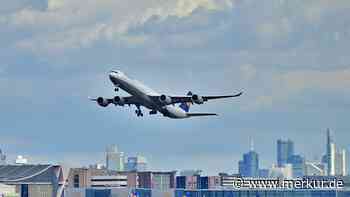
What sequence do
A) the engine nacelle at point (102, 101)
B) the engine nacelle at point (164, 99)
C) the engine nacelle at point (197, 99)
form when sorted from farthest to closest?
the engine nacelle at point (164, 99) < the engine nacelle at point (102, 101) < the engine nacelle at point (197, 99)

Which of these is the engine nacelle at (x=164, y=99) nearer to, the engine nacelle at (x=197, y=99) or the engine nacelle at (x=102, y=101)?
the engine nacelle at (x=197, y=99)

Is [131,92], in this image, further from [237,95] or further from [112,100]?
[237,95]

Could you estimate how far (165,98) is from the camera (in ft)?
625

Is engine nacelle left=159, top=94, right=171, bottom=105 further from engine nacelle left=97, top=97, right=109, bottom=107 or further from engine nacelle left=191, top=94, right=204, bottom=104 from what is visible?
engine nacelle left=97, top=97, right=109, bottom=107

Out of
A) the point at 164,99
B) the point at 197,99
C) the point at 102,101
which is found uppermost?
the point at 164,99

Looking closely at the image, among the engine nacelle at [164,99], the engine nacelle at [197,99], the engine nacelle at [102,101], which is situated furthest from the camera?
the engine nacelle at [164,99]

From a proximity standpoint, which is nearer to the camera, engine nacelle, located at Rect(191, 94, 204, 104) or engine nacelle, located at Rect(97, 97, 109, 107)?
engine nacelle, located at Rect(191, 94, 204, 104)

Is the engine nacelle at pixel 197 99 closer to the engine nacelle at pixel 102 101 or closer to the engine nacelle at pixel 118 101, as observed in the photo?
the engine nacelle at pixel 118 101

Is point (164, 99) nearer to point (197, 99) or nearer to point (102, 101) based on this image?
point (197, 99)

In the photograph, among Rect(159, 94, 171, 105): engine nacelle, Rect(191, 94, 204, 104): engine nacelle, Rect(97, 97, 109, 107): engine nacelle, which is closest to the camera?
Rect(191, 94, 204, 104): engine nacelle

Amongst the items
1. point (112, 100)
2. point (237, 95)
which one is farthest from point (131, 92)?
point (237, 95)

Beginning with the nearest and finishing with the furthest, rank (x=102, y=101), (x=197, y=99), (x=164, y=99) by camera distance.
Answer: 1. (x=197, y=99)
2. (x=102, y=101)
3. (x=164, y=99)

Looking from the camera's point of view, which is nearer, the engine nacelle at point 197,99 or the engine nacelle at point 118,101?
the engine nacelle at point 197,99

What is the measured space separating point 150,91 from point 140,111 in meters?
3.08
